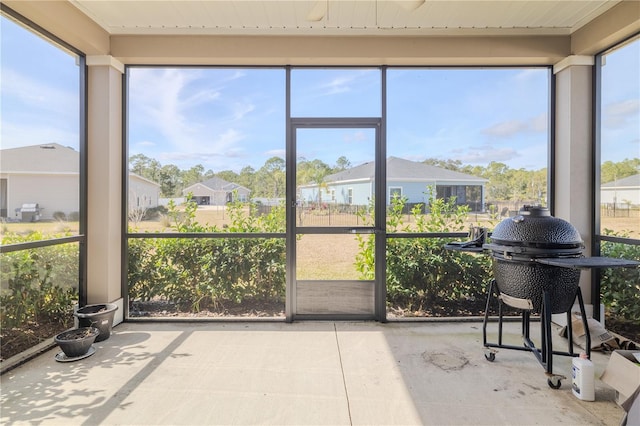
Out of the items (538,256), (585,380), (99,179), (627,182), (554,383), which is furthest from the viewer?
(99,179)

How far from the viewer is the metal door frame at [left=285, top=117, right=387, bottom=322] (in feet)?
11.8

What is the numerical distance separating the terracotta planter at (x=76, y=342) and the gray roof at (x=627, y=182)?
4.86 meters

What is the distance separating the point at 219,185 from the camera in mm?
3637

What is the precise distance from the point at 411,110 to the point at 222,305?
2.93 m

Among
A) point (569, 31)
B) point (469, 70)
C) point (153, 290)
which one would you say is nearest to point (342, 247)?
point (153, 290)

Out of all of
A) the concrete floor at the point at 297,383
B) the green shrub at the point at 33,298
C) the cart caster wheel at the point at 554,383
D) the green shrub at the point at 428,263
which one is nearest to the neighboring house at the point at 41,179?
the green shrub at the point at 33,298

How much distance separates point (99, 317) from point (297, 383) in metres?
1.93

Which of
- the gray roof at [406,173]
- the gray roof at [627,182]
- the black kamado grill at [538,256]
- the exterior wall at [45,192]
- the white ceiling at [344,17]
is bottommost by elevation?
the black kamado grill at [538,256]

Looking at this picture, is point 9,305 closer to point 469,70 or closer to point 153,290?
point 153,290

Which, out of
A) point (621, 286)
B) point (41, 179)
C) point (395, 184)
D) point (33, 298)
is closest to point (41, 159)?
point (41, 179)

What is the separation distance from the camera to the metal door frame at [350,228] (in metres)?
3.59

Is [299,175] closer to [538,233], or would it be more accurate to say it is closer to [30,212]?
[538,233]

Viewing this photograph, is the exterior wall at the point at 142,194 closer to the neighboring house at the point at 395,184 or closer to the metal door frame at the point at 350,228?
the metal door frame at the point at 350,228

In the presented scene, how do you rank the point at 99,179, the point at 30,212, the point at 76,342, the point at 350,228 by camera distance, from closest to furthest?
the point at 76,342 < the point at 30,212 < the point at 99,179 < the point at 350,228
